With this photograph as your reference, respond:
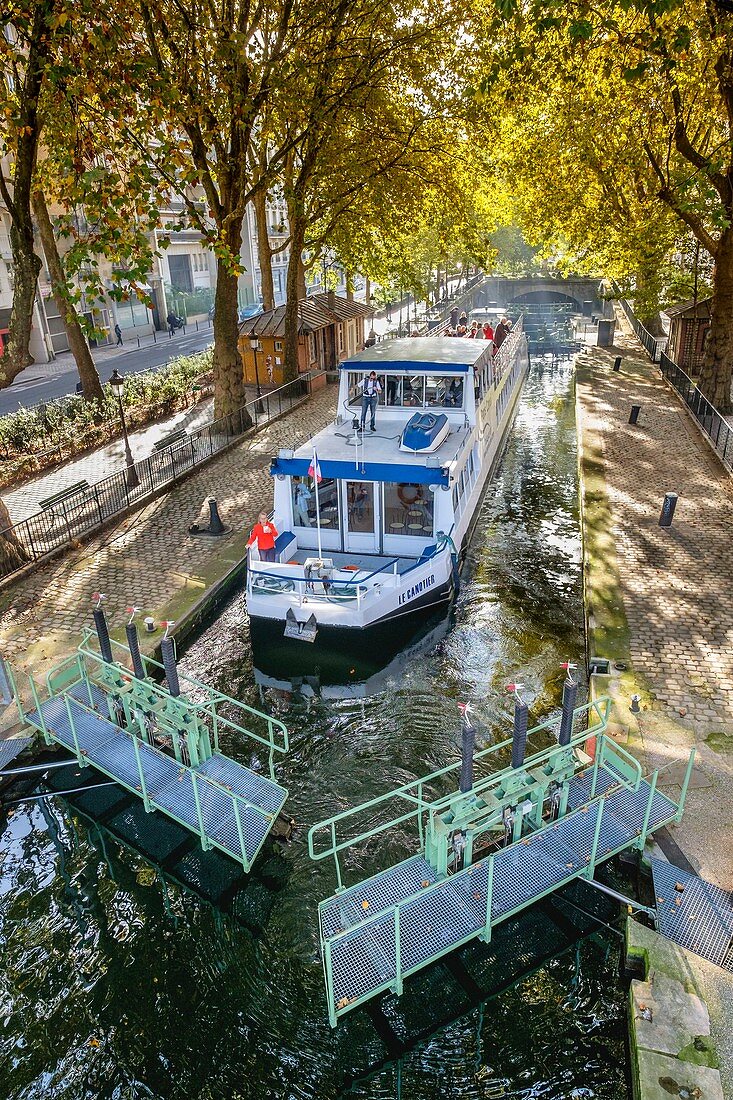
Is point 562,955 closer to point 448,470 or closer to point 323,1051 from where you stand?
point 323,1051

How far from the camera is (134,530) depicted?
19.0 metres

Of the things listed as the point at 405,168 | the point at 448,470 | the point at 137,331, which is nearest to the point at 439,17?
the point at 405,168

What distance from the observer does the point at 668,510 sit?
18109 mm

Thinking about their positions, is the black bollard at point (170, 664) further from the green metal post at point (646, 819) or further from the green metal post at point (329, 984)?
the green metal post at point (646, 819)

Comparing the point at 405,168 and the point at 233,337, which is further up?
the point at 405,168

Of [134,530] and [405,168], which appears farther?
[405,168]

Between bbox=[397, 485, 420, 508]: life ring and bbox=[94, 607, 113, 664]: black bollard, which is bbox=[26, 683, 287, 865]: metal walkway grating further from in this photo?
bbox=[397, 485, 420, 508]: life ring

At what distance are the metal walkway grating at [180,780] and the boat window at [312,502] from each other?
5754mm

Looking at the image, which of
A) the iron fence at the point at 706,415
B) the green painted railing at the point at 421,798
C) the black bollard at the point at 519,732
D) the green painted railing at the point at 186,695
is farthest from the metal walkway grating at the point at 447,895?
the iron fence at the point at 706,415

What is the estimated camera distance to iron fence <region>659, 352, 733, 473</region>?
73.2ft

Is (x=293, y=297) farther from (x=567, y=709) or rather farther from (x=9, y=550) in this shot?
(x=567, y=709)

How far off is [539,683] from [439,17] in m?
20.9

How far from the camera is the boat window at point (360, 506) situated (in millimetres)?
15523

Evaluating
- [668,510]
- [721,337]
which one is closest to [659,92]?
[721,337]
